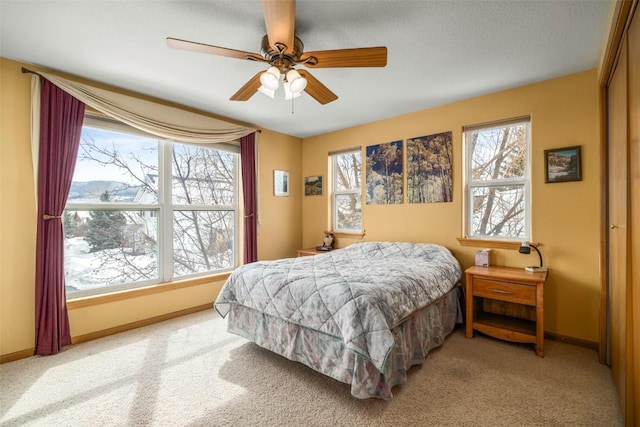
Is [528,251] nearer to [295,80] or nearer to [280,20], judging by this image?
[295,80]

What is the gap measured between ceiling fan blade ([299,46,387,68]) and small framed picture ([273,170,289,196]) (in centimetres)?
276

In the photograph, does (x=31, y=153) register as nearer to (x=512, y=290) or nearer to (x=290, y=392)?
(x=290, y=392)

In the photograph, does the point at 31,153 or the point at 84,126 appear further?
the point at 84,126

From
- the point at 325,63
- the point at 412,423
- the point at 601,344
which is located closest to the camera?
the point at 412,423

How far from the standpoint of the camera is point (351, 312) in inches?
70.6

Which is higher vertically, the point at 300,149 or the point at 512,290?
the point at 300,149

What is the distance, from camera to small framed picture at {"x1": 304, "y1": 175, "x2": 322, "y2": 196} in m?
4.73

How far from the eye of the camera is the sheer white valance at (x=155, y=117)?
8.78 ft

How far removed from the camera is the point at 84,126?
2.84 metres

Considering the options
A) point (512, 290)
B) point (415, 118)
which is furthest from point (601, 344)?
point (415, 118)

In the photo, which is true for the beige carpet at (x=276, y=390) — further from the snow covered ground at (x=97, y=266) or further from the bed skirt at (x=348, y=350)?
the snow covered ground at (x=97, y=266)

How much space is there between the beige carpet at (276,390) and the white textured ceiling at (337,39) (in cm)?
247

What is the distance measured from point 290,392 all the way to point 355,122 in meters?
3.36

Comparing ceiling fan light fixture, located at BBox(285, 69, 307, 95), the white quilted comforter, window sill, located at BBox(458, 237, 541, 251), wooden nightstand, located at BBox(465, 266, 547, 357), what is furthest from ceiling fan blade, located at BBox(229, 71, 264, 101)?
window sill, located at BBox(458, 237, 541, 251)
